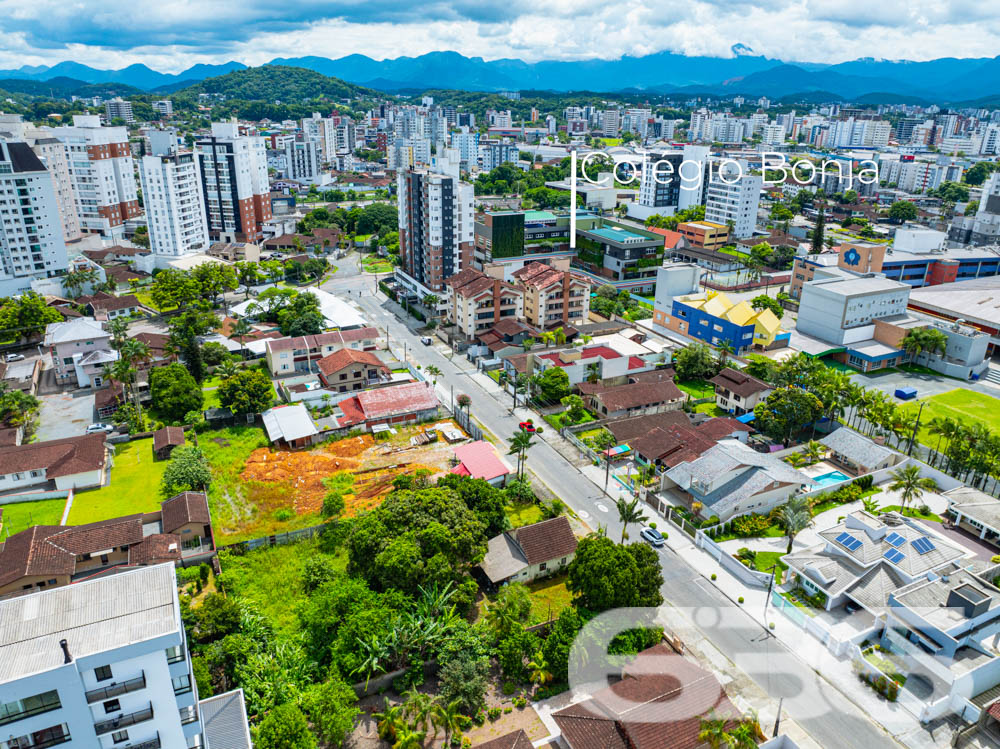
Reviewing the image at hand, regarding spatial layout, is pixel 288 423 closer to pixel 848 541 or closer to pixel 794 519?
pixel 794 519

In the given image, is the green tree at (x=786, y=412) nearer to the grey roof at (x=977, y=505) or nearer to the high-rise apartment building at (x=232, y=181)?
the grey roof at (x=977, y=505)

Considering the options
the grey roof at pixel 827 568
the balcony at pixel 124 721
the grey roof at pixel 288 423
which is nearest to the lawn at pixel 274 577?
the balcony at pixel 124 721

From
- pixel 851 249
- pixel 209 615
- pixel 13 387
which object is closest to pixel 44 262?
pixel 13 387

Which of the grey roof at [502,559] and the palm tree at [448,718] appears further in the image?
the grey roof at [502,559]

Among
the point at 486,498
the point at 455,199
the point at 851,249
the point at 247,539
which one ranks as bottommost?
the point at 247,539

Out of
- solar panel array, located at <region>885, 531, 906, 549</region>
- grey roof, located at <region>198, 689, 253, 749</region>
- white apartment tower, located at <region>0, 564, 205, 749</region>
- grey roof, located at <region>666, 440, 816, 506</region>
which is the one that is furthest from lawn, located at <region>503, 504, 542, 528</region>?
white apartment tower, located at <region>0, 564, 205, 749</region>

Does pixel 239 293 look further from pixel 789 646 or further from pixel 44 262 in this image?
pixel 789 646
